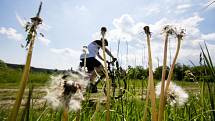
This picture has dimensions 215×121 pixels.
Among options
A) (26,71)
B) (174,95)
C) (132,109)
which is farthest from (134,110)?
(26,71)

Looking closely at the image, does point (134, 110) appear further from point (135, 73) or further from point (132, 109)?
point (135, 73)

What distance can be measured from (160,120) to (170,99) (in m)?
1.34

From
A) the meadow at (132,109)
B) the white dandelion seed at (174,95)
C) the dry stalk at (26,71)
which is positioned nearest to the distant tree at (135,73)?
the meadow at (132,109)

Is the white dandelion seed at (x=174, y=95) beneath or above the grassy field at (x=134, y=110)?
above

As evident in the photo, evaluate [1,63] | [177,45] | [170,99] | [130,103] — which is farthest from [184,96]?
[177,45]

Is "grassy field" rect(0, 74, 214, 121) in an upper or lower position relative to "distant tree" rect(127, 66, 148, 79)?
lower

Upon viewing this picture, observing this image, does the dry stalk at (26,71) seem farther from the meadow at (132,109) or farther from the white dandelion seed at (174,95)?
the white dandelion seed at (174,95)

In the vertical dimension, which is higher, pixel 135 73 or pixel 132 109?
pixel 135 73

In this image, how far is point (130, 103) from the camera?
9.62 ft

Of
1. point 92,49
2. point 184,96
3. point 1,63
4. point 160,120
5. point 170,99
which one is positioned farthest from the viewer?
point 92,49

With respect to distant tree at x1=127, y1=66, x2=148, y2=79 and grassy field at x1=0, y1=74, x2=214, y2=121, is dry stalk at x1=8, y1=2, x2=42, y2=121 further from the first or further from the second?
distant tree at x1=127, y1=66, x2=148, y2=79

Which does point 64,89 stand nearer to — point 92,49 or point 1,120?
point 1,120

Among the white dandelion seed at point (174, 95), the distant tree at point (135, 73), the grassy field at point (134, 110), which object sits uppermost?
the distant tree at point (135, 73)

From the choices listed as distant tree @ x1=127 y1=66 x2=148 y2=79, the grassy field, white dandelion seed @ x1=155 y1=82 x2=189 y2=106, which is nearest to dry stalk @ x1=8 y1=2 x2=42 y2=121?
the grassy field
